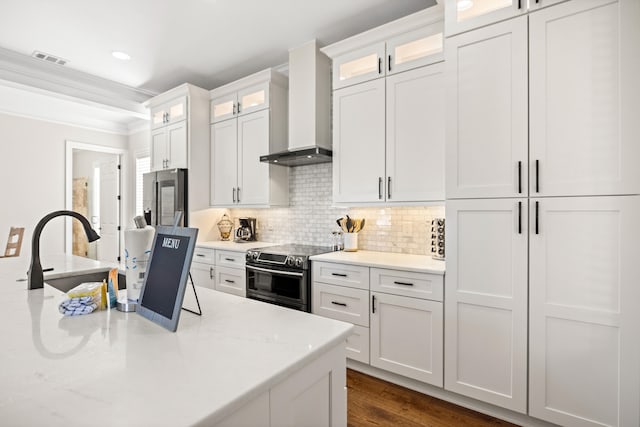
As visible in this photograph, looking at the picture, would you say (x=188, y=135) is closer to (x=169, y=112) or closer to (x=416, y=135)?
(x=169, y=112)

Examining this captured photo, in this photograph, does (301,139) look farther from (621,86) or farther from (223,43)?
(621,86)

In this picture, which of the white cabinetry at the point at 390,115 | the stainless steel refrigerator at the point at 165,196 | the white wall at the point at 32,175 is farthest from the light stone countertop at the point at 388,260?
the white wall at the point at 32,175

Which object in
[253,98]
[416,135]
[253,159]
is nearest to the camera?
[416,135]

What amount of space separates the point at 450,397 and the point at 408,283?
782 millimetres

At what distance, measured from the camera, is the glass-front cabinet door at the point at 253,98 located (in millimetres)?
3535

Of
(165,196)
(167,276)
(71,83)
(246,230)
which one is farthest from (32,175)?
(167,276)

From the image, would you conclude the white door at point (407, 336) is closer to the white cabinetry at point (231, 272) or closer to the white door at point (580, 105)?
the white door at point (580, 105)

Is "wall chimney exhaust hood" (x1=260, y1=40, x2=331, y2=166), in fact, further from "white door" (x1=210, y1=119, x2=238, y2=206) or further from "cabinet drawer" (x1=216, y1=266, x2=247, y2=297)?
"cabinet drawer" (x1=216, y1=266, x2=247, y2=297)

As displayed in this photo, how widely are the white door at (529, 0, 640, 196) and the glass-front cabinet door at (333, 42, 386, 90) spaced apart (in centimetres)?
110

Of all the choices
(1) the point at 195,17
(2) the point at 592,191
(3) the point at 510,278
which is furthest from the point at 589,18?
(1) the point at 195,17

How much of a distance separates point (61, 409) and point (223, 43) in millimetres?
3287

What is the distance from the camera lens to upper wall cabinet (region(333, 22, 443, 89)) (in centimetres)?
248

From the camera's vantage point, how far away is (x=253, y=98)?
3.75 m

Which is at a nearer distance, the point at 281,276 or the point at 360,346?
the point at 360,346
